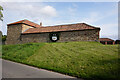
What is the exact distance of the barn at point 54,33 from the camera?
19938 mm

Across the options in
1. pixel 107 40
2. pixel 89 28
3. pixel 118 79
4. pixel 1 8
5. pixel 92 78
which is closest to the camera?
pixel 118 79

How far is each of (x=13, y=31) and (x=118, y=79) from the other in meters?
30.3

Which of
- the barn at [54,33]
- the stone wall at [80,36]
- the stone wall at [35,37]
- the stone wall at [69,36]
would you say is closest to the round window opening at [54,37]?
the barn at [54,33]

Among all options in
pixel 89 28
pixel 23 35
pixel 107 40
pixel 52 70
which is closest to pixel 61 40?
pixel 89 28

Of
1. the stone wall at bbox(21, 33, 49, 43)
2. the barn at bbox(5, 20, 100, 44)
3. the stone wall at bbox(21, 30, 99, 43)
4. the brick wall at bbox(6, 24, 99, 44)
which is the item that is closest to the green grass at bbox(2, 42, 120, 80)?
the stone wall at bbox(21, 30, 99, 43)

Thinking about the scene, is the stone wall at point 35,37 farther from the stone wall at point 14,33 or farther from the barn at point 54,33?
the stone wall at point 14,33

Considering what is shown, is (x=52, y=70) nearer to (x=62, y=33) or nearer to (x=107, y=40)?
(x=62, y=33)

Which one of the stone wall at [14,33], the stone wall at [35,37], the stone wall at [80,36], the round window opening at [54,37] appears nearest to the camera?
the stone wall at [80,36]

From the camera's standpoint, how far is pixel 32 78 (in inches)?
213

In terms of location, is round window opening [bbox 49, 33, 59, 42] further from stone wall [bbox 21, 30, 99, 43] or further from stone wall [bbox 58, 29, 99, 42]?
stone wall [bbox 58, 29, 99, 42]

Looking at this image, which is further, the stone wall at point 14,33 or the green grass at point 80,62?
the stone wall at point 14,33

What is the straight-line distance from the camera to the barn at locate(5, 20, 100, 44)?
19.9 metres

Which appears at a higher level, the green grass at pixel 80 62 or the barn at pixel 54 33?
the barn at pixel 54 33

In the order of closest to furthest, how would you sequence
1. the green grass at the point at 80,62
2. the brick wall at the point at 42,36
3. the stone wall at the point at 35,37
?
the green grass at the point at 80,62, the brick wall at the point at 42,36, the stone wall at the point at 35,37
